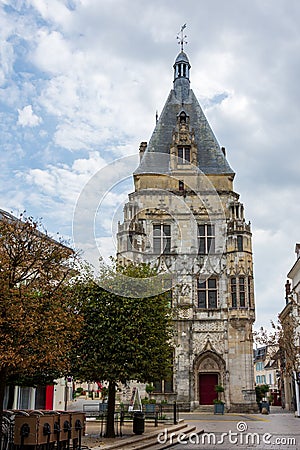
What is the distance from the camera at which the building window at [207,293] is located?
1567 inches

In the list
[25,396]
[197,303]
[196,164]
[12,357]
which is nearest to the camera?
[12,357]

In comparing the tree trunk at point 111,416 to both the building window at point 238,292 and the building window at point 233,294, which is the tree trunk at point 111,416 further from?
the building window at point 233,294

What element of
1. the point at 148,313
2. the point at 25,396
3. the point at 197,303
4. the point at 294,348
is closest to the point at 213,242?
the point at 197,303

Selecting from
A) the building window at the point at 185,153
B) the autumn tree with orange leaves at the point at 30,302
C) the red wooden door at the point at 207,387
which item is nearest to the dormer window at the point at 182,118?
the building window at the point at 185,153

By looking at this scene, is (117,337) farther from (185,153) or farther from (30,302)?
(185,153)

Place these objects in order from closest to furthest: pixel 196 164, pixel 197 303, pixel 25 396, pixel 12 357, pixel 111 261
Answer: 1. pixel 12 357
2. pixel 111 261
3. pixel 25 396
4. pixel 197 303
5. pixel 196 164

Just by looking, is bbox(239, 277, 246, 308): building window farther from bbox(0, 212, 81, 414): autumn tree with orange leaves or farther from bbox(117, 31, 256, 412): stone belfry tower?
bbox(0, 212, 81, 414): autumn tree with orange leaves

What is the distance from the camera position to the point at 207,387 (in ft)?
125

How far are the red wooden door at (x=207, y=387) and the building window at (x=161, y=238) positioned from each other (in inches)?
383

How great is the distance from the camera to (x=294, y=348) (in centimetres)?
3272

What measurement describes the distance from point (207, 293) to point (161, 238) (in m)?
5.54

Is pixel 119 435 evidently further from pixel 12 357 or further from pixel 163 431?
pixel 12 357

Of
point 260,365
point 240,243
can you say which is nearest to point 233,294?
point 240,243

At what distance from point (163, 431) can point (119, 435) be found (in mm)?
2199
